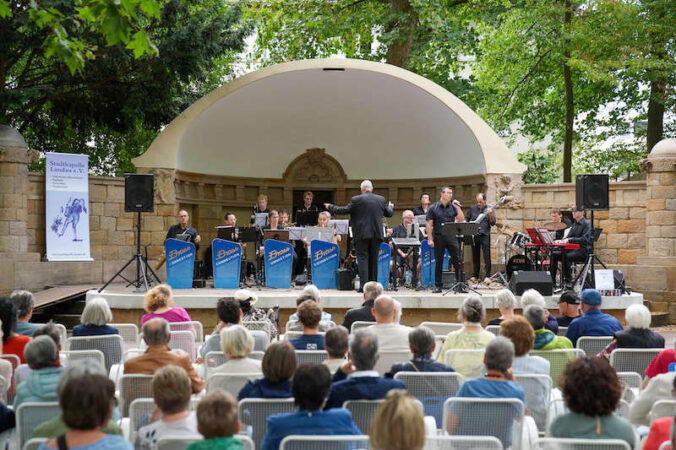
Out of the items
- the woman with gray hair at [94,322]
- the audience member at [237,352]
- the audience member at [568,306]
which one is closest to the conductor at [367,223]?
the audience member at [568,306]

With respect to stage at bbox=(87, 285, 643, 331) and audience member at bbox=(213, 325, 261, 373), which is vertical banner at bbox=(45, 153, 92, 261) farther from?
audience member at bbox=(213, 325, 261, 373)

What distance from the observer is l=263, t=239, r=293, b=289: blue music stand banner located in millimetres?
12641

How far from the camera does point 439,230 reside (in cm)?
1220

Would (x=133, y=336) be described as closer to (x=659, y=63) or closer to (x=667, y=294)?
(x=667, y=294)

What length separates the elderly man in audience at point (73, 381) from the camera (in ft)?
10.8

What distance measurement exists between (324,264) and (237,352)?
26.2ft

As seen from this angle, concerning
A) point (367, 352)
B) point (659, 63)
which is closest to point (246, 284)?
point (659, 63)

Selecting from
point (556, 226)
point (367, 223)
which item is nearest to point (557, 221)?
point (556, 226)

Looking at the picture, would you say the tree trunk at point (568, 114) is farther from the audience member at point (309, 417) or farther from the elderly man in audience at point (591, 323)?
the audience member at point (309, 417)

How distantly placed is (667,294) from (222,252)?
733 centimetres

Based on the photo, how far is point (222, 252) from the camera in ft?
41.2

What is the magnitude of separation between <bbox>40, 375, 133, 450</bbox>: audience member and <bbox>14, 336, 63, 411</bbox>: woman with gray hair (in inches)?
46.4

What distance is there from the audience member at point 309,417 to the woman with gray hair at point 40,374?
1.34 meters

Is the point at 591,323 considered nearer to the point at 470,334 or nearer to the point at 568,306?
the point at 568,306
